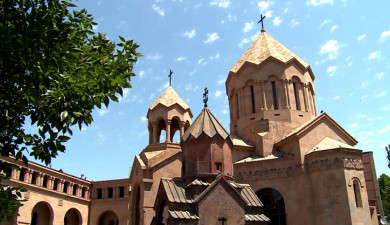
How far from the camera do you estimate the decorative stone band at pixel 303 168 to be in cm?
1479

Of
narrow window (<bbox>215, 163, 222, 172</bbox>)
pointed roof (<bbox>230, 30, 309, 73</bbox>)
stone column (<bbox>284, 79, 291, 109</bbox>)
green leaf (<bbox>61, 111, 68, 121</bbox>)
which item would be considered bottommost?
green leaf (<bbox>61, 111, 68, 121</bbox>)

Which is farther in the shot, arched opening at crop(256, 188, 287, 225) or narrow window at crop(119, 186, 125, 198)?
narrow window at crop(119, 186, 125, 198)

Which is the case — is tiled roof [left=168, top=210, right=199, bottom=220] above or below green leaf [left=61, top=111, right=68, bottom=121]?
below

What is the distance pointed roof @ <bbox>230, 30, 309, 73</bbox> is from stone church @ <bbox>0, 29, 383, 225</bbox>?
72 millimetres

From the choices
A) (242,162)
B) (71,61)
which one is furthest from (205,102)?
(71,61)

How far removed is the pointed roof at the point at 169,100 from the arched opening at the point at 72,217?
14708 millimetres

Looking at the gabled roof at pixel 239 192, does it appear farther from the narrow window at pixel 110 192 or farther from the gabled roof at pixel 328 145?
the narrow window at pixel 110 192

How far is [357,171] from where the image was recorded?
14.9m

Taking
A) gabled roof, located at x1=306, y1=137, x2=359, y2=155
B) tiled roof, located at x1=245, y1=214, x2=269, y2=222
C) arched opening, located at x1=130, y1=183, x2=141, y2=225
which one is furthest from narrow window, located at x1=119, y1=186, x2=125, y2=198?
tiled roof, located at x1=245, y1=214, x2=269, y2=222

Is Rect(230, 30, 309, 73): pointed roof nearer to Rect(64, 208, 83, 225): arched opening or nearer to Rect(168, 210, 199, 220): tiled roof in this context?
Rect(168, 210, 199, 220): tiled roof

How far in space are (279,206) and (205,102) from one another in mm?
6956

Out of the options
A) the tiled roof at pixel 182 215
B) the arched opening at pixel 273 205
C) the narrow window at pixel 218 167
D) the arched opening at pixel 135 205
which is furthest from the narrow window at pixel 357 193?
the arched opening at pixel 135 205

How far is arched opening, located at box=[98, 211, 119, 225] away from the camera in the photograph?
Answer: 101 feet

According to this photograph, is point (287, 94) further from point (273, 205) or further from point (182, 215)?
point (182, 215)
